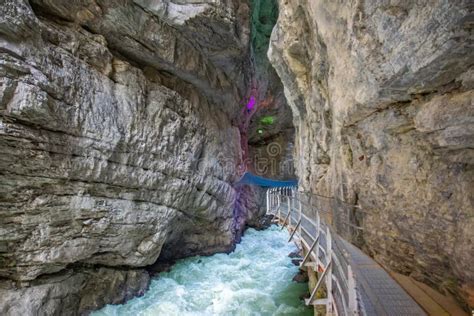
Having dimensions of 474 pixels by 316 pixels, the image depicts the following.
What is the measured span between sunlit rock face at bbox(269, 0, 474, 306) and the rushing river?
175 inches

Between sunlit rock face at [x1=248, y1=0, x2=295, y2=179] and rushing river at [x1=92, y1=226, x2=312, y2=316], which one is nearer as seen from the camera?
rushing river at [x1=92, y1=226, x2=312, y2=316]

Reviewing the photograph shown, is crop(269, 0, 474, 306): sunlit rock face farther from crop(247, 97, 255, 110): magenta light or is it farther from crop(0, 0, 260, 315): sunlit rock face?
crop(247, 97, 255, 110): magenta light

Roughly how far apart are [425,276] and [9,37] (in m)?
9.06

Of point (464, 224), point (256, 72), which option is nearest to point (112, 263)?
point (464, 224)

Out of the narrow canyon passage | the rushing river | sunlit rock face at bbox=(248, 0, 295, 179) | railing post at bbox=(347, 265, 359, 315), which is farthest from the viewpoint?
sunlit rock face at bbox=(248, 0, 295, 179)

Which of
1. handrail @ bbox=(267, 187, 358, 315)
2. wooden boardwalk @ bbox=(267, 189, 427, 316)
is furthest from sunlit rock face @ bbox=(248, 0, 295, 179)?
wooden boardwalk @ bbox=(267, 189, 427, 316)

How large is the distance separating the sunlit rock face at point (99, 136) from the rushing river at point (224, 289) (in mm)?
922

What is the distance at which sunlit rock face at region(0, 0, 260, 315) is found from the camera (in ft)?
18.8

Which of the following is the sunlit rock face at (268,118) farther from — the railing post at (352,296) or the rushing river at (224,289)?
the railing post at (352,296)

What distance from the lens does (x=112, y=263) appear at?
817 cm

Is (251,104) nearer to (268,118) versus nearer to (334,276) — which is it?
(268,118)

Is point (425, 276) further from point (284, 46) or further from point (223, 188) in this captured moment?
point (223, 188)

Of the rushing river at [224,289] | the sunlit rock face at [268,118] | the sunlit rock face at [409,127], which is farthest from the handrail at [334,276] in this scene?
the sunlit rock face at [268,118]

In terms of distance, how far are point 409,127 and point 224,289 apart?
816 cm
